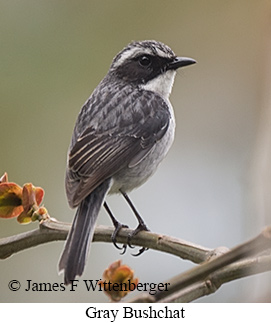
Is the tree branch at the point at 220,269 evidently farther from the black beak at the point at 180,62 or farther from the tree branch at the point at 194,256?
the black beak at the point at 180,62

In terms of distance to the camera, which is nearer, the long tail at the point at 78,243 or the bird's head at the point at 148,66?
the long tail at the point at 78,243

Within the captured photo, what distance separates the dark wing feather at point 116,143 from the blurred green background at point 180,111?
1.7 inches

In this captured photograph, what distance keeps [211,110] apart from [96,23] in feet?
1.22

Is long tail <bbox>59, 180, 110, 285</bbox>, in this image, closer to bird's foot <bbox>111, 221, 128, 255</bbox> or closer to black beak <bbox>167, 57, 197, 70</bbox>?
bird's foot <bbox>111, 221, 128, 255</bbox>

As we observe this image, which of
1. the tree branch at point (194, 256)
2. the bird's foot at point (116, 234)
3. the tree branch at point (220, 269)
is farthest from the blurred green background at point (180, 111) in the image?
the tree branch at point (220, 269)

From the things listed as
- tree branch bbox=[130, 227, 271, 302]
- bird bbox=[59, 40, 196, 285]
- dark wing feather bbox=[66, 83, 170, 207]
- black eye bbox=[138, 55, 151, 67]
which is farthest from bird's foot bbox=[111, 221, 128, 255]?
black eye bbox=[138, 55, 151, 67]

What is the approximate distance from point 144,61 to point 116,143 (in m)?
0.33

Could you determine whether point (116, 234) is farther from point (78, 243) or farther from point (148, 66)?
point (148, 66)

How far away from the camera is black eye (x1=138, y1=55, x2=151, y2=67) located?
5.15 ft

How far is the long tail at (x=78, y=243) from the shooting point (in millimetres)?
1050

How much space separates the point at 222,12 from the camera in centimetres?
131

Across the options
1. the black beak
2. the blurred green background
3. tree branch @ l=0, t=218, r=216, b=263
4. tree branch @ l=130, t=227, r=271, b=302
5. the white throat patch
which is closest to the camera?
tree branch @ l=130, t=227, r=271, b=302

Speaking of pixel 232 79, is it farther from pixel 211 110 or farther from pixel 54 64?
pixel 54 64

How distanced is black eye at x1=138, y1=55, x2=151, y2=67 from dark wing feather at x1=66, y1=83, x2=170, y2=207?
9 centimetres
